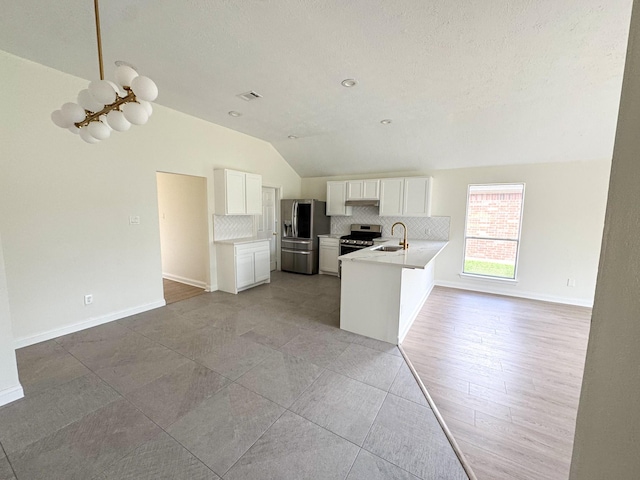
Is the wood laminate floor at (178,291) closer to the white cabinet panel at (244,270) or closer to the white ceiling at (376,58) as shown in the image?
the white cabinet panel at (244,270)

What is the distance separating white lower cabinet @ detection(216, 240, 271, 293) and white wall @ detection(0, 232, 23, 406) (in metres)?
2.71

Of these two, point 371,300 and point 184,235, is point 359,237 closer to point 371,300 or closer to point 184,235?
point 371,300

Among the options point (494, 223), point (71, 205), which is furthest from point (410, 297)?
point (71, 205)

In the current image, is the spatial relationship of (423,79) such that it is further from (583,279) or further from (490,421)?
(583,279)

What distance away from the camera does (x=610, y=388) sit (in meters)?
0.70

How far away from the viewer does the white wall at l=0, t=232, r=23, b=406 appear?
1924 millimetres

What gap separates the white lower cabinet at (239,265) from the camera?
4.59m

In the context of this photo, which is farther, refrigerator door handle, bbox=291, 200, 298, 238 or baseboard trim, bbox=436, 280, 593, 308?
refrigerator door handle, bbox=291, 200, 298, 238

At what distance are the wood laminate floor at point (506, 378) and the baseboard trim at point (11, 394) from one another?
3219 mm

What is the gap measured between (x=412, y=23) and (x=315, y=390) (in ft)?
9.53

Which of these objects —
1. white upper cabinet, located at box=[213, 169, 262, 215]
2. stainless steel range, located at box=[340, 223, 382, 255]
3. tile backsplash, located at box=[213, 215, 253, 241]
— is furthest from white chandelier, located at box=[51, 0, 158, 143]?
stainless steel range, located at box=[340, 223, 382, 255]

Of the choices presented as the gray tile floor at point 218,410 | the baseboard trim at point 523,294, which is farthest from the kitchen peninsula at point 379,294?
the baseboard trim at point 523,294

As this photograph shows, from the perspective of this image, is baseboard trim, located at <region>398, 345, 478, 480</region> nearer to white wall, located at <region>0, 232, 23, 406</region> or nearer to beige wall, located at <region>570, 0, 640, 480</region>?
beige wall, located at <region>570, 0, 640, 480</region>

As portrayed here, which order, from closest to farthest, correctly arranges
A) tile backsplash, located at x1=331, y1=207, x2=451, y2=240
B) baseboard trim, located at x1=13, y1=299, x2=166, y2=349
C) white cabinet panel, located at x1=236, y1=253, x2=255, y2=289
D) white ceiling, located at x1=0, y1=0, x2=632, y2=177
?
white ceiling, located at x1=0, y1=0, x2=632, y2=177
baseboard trim, located at x1=13, y1=299, x2=166, y2=349
white cabinet panel, located at x1=236, y1=253, x2=255, y2=289
tile backsplash, located at x1=331, y1=207, x2=451, y2=240
